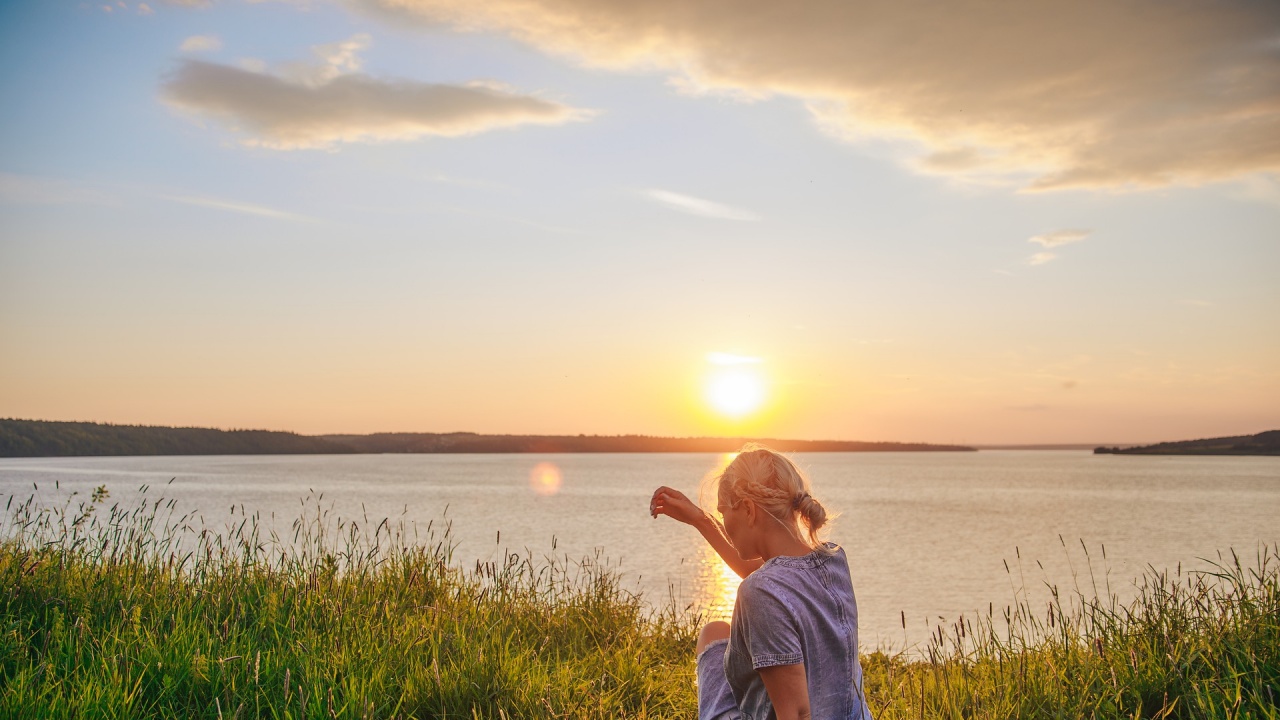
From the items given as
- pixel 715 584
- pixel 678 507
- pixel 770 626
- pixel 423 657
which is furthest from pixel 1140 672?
pixel 715 584

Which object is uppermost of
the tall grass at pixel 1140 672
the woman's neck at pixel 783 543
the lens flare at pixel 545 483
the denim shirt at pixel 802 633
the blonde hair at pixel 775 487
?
the blonde hair at pixel 775 487

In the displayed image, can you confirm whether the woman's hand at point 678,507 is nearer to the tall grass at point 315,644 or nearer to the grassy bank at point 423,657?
the tall grass at point 315,644

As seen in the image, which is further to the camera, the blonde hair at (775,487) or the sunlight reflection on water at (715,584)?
the sunlight reflection on water at (715,584)

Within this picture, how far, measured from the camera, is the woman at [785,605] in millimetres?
2846

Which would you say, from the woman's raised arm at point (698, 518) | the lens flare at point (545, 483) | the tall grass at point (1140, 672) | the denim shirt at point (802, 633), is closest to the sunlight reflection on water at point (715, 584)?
the tall grass at point (1140, 672)

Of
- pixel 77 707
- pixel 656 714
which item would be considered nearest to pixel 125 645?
pixel 77 707

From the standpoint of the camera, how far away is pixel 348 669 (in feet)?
15.1

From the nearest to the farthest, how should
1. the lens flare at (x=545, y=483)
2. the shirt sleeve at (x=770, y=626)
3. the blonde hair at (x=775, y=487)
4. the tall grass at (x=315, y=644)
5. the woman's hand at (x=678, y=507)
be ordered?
the shirt sleeve at (x=770, y=626) < the blonde hair at (x=775, y=487) < the woman's hand at (x=678, y=507) < the tall grass at (x=315, y=644) < the lens flare at (x=545, y=483)

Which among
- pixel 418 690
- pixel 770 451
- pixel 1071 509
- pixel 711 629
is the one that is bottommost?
pixel 1071 509

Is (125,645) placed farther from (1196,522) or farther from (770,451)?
(1196,522)

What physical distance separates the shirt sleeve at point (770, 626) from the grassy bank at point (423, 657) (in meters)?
1.70

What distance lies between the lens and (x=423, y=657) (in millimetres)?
5078

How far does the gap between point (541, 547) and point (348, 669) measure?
18.2 m

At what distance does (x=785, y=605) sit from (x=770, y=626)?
87 mm
